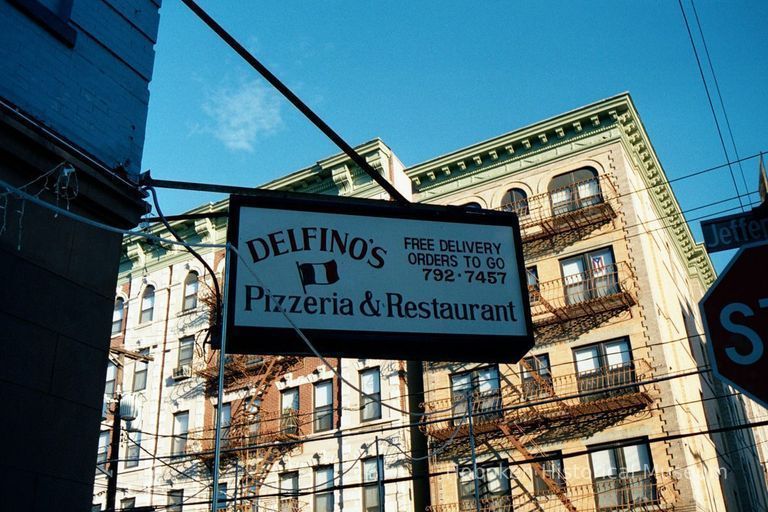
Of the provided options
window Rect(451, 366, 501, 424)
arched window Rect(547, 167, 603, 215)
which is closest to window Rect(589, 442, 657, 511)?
window Rect(451, 366, 501, 424)

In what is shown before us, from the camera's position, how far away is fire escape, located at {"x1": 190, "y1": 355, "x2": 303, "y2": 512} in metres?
33.6

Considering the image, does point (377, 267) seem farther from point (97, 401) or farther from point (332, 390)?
point (332, 390)

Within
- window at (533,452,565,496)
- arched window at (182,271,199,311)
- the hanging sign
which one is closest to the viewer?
the hanging sign

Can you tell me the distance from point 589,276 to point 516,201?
4716 millimetres

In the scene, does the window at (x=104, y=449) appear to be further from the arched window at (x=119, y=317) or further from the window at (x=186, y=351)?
the arched window at (x=119, y=317)

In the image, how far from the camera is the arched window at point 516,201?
32.8 meters

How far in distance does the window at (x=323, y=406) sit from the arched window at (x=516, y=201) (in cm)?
1056

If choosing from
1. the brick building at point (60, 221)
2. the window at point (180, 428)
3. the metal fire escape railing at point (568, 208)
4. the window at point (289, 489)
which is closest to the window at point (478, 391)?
the metal fire escape railing at point (568, 208)

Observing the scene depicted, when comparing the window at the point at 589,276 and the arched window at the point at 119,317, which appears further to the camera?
the arched window at the point at 119,317

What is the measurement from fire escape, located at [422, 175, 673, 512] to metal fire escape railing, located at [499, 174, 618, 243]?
39 millimetres

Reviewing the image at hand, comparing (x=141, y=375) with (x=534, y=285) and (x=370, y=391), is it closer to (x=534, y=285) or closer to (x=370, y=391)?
(x=370, y=391)

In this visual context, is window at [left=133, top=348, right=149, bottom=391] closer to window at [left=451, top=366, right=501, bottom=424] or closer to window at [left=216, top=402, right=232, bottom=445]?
window at [left=216, top=402, right=232, bottom=445]

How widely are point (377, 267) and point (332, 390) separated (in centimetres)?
2801

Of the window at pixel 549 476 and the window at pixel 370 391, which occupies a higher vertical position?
the window at pixel 370 391
